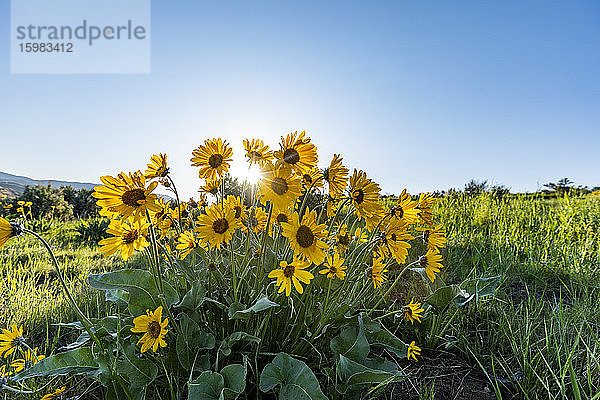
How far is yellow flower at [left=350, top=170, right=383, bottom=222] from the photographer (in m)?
1.08

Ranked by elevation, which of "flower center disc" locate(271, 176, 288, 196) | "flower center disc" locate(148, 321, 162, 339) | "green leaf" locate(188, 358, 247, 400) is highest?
"flower center disc" locate(271, 176, 288, 196)

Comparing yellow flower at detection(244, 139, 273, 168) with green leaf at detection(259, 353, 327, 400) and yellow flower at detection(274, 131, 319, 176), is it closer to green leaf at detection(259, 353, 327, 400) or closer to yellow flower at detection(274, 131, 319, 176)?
yellow flower at detection(274, 131, 319, 176)

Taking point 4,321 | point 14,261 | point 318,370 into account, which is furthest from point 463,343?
point 14,261

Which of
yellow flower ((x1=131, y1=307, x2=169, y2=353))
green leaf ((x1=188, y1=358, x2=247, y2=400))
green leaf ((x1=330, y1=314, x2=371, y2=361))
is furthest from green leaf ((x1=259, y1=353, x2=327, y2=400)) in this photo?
yellow flower ((x1=131, y1=307, x2=169, y2=353))

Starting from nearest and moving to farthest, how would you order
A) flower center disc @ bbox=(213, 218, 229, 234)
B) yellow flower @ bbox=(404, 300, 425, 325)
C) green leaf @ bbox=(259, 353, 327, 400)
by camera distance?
green leaf @ bbox=(259, 353, 327, 400) < flower center disc @ bbox=(213, 218, 229, 234) < yellow flower @ bbox=(404, 300, 425, 325)

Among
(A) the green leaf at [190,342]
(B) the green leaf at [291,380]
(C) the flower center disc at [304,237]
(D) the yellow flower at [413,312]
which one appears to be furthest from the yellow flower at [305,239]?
(D) the yellow flower at [413,312]

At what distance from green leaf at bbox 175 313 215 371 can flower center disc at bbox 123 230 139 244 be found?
28cm

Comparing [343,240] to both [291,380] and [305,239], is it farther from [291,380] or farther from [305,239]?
[291,380]

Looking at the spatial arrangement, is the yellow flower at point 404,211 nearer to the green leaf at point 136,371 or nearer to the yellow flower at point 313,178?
the yellow flower at point 313,178

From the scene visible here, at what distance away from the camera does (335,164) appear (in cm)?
112

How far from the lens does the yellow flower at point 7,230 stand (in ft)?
3.04

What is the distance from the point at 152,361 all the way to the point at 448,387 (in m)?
1.08

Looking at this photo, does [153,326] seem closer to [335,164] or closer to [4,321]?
[335,164]

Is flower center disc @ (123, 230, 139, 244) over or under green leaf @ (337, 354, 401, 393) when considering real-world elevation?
over
